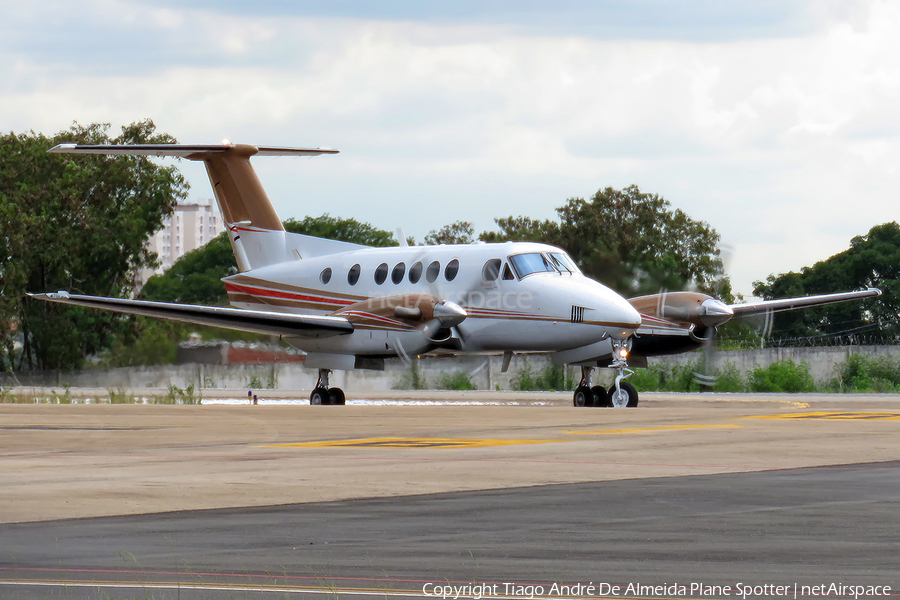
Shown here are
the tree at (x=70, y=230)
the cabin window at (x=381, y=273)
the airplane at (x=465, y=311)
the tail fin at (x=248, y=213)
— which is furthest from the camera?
the tree at (x=70, y=230)

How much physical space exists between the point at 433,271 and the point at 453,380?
14.2m

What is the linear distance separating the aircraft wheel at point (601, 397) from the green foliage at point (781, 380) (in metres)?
16.9

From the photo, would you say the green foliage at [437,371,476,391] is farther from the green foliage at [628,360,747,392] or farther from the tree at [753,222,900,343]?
the tree at [753,222,900,343]

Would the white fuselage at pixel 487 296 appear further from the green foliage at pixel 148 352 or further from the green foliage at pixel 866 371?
the green foliage at pixel 866 371

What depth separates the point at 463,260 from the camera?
105 ft

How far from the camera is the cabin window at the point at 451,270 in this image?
3222cm

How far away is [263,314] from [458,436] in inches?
577

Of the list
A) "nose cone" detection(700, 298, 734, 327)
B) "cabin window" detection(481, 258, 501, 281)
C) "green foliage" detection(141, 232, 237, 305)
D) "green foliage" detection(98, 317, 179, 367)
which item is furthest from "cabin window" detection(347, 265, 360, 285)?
"green foliage" detection(141, 232, 237, 305)

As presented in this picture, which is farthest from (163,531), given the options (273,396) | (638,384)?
(638,384)

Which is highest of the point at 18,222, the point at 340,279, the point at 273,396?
the point at 18,222

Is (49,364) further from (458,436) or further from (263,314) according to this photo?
(458,436)

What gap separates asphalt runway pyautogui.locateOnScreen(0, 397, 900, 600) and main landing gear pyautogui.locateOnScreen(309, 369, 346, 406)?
46.4ft

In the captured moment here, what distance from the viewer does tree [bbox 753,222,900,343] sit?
62.3 meters

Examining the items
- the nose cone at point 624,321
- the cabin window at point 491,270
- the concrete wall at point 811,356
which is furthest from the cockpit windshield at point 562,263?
the concrete wall at point 811,356
